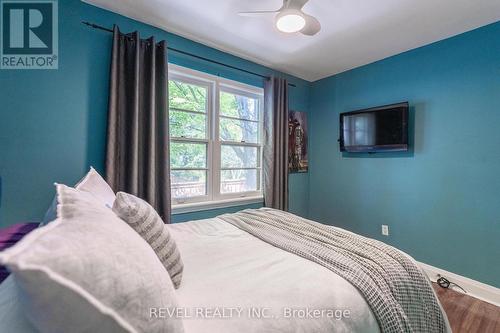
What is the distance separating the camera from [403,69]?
2746 mm

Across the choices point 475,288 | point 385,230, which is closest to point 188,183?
point 385,230

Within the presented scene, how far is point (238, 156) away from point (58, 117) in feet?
6.26

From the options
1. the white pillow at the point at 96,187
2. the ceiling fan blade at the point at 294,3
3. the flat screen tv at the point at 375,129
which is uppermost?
the ceiling fan blade at the point at 294,3

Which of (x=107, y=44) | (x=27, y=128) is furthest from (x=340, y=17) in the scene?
(x=27, y=128)

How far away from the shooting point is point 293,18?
1743mm

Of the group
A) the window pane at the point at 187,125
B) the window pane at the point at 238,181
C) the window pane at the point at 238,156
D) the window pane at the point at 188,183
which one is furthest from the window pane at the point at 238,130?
the window pane at the point at 188,183

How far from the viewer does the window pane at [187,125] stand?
255cm

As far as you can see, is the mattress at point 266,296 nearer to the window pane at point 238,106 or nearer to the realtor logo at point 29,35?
the realtor logo at point 29,35

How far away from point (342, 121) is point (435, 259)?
196 cm

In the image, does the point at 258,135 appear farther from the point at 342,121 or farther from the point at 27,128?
the point at 27,128

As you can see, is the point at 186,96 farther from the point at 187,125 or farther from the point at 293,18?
the point at 293,18

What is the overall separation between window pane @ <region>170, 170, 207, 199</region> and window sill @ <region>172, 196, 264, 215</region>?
13cm

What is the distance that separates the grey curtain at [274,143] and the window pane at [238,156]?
7.8 inches

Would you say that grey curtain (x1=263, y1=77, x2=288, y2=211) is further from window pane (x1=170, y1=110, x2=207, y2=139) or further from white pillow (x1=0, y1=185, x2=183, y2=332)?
white pillow (x1=0, y1=185, x2=183, y2=332)
